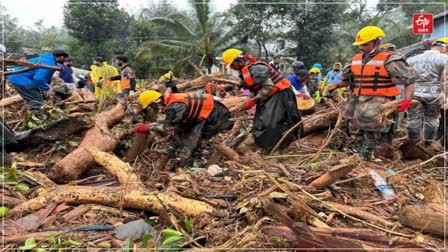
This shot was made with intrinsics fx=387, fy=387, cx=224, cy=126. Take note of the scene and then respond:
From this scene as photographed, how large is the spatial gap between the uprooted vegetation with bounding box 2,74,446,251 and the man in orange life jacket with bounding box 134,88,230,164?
215mm

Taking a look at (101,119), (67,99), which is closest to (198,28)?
(67,99)

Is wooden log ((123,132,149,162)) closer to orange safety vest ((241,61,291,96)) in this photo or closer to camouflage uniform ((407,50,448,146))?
orange safety vest ((241,61,291,96))

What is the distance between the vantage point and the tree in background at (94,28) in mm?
18875

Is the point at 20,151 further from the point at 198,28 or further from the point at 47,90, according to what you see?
the point at 198,28

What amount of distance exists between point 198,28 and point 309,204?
616 inches

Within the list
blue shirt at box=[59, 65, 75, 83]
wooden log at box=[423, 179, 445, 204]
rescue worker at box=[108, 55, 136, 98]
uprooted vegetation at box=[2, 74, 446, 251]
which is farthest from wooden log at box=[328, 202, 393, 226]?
blue shirt at box=[59, 65, 75, 83]

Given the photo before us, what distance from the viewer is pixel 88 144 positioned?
439cm

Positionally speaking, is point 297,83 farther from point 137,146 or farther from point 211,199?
point 211,199

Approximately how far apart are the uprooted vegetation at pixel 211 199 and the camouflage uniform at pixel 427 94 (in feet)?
2.43

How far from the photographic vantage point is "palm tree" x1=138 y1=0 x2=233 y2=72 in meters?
16.9

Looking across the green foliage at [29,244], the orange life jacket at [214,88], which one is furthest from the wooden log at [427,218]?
the orange life jacket at [214,88]

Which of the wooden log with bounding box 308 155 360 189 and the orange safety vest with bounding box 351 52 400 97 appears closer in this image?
the wooden log with bounding box 308 155 360 189

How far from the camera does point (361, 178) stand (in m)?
3.63

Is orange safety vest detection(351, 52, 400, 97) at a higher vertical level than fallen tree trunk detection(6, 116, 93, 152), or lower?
higher
